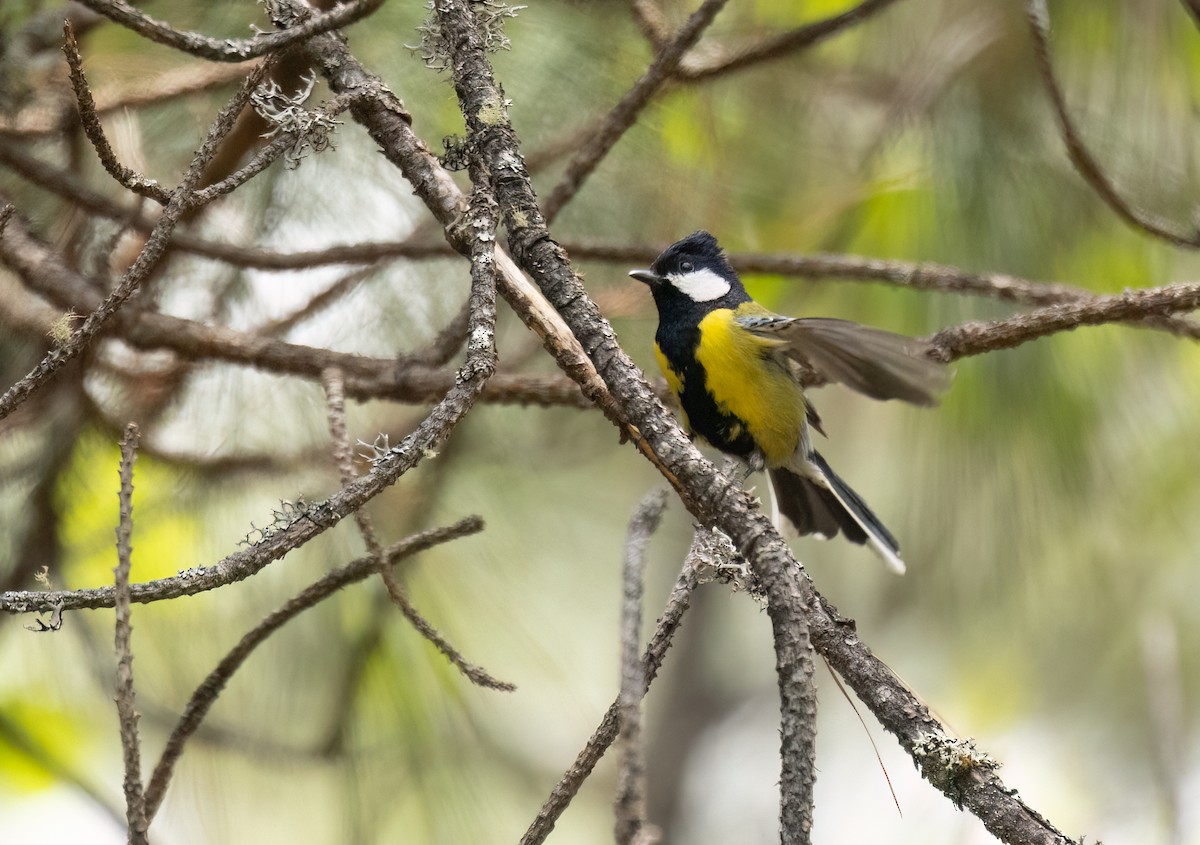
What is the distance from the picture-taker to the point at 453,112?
2127 mm

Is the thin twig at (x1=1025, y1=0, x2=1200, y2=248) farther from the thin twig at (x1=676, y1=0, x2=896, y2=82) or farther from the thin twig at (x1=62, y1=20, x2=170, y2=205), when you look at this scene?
the thin twig at (x1=62, y1=20, x2=170, y2=205)

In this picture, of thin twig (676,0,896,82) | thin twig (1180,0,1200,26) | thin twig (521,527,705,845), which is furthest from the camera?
thin twig (676,0,896,82)

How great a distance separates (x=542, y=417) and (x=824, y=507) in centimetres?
88

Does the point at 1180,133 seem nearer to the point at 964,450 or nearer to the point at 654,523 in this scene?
the point at 964,450

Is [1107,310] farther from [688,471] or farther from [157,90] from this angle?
A: [157,90]

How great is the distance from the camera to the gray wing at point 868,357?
1352mm

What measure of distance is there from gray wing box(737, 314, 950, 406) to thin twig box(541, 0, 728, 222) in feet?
1.25

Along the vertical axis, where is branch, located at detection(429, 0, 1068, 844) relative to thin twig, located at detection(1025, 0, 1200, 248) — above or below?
below

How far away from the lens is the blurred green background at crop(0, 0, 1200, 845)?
6.89ft

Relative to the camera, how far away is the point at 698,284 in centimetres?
217

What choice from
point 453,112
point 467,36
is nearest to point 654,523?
point 467,36

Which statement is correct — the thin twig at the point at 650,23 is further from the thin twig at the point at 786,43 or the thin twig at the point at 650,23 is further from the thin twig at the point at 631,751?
the thin twig at the point at 631,751

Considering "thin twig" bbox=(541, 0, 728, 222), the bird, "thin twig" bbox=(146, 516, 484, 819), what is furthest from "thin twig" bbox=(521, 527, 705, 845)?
the bird

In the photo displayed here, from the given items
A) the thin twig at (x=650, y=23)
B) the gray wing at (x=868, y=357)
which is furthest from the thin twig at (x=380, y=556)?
the thin twig at (x=650, y=23)
